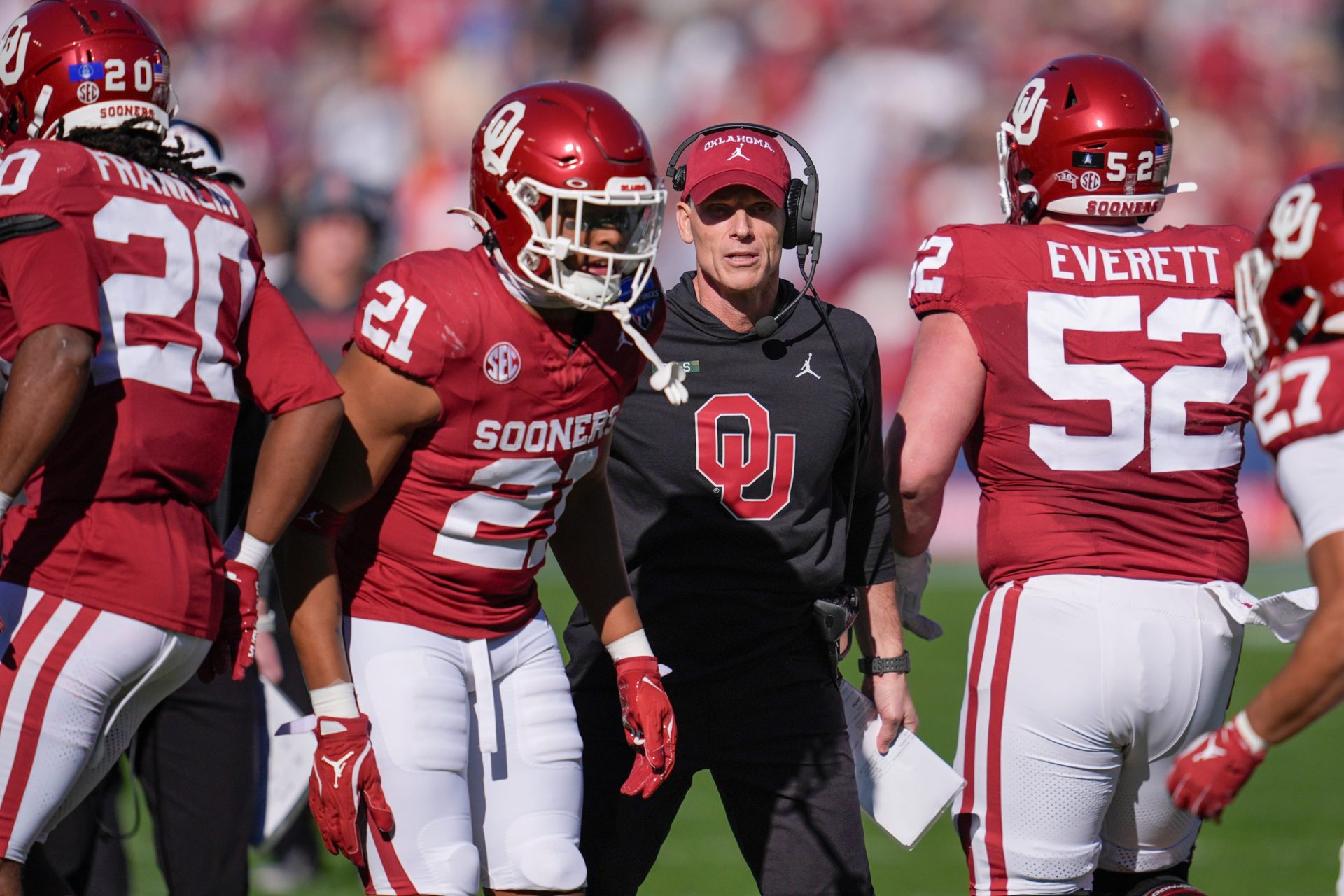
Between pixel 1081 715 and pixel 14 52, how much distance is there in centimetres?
237

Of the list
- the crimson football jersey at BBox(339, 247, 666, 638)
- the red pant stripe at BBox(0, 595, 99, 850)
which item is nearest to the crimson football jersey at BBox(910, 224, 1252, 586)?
the crimson football jersey at BBox(339, 247, 666, 638)

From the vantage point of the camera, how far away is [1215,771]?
8.35ft

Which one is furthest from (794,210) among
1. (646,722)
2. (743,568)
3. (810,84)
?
(810,84)

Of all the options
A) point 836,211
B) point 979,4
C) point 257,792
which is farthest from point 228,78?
point 257,792

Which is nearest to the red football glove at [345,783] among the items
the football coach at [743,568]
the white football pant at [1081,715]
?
the football coach at [743,568]

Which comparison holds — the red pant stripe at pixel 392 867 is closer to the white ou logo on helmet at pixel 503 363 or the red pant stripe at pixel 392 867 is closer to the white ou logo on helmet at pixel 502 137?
the white ou logo on helmet at pixel 503 363

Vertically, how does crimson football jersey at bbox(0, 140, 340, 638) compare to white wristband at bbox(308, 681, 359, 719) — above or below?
above

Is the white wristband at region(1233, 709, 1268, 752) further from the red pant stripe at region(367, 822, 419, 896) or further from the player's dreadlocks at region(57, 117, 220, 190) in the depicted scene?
the player's dreadlocks at region(57, 117, 220, 190)

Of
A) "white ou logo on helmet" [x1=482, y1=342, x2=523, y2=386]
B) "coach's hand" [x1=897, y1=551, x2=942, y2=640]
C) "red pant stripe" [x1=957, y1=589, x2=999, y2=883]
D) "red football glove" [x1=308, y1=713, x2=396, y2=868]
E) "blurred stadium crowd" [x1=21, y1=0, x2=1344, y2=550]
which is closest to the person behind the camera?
"red football glove" [x1=308, y1=713, x2=396, y2=868]

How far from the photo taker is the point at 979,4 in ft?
44.9

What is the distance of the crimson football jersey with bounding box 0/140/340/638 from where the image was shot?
2727 millimetres

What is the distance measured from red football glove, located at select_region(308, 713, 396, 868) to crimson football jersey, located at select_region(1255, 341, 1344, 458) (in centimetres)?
158

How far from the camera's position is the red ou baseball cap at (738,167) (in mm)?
3477

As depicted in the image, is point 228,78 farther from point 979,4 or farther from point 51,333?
Result: point 51,333
